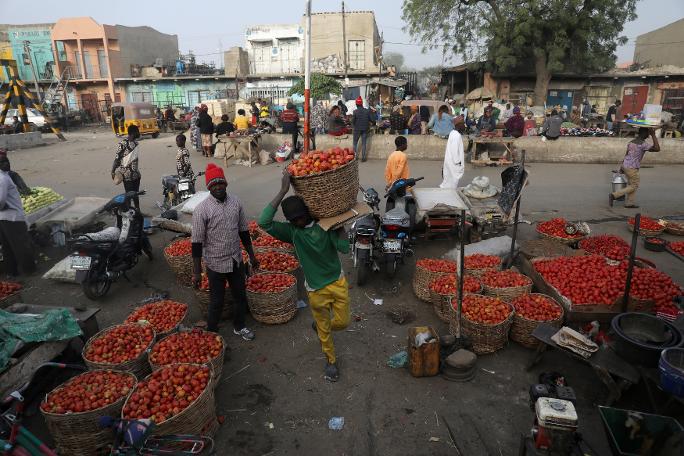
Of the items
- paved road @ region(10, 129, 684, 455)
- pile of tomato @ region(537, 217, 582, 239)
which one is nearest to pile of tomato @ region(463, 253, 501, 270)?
paved road @ region(10, 129, 684, 455)

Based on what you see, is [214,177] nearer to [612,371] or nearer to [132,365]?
[132,365]

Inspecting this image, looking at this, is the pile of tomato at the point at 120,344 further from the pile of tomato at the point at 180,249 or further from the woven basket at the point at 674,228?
the woven basket at the point at 674,228

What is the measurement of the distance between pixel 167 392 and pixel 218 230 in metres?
1.66

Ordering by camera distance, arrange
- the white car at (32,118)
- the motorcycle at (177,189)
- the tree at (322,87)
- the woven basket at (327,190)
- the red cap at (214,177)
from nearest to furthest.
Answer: the woven basket at (327,190) < the red cap at (214,177) < the motorcycle at (177,189) < the tree at (322,87) < the white car at (32,118)

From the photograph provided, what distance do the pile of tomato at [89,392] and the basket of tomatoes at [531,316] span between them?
385cm

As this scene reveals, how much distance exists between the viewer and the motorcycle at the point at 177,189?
9.01 m

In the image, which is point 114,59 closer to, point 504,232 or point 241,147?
point 241,147

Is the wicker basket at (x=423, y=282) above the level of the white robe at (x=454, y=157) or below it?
below

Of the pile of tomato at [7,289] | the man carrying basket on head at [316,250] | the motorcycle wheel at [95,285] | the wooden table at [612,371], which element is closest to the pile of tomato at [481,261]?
the wooden table at [612,371]

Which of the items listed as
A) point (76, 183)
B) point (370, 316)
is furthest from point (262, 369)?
point (76, 183)

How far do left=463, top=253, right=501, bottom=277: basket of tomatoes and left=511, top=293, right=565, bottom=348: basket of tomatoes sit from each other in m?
0.92

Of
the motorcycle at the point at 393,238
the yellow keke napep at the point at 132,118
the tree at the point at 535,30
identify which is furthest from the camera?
the yellow keke napep at the point at 132,118

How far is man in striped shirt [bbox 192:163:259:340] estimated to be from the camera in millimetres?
4492

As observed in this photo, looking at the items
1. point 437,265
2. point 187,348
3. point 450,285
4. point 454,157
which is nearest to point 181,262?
point 187,348
